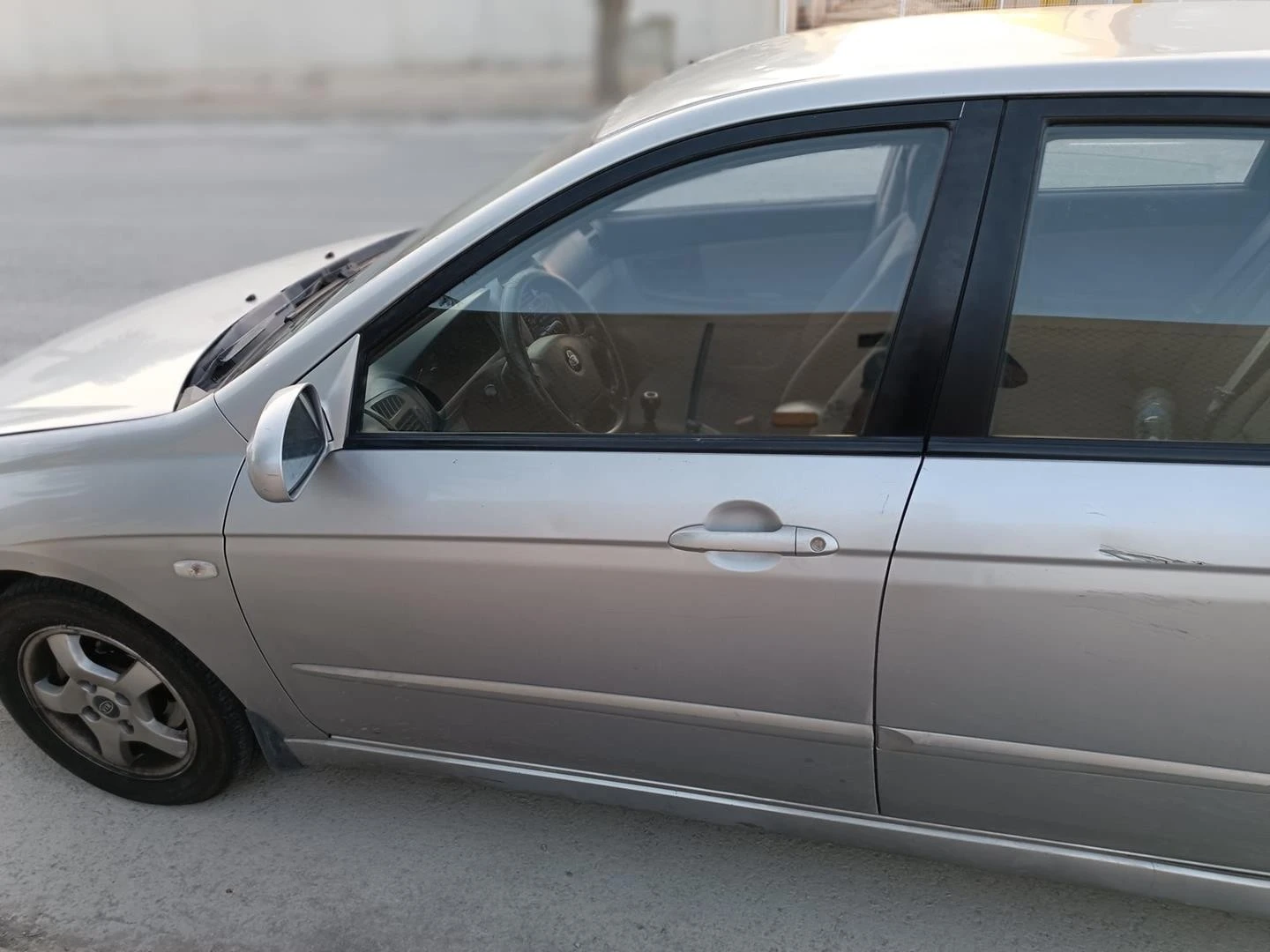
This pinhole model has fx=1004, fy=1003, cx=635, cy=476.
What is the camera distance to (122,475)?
6.59 feet

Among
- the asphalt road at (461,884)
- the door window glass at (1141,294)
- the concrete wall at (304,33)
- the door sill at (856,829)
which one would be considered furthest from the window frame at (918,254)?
the concrete wall at (304,33)

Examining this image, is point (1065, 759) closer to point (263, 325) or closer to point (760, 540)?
point (760, 540)

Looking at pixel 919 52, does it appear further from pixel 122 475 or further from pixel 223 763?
pixel 223 763

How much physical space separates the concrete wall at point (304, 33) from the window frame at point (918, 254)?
41.0 ft

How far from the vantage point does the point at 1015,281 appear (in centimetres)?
168

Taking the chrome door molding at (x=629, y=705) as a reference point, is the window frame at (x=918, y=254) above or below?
above

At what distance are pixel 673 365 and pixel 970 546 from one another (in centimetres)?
72

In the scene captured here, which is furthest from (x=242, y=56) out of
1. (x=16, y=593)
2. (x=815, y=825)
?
(x=815, y=825)

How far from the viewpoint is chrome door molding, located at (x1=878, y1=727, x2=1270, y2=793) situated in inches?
65.4

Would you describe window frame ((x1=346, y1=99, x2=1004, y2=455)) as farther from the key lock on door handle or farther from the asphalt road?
the asphalt road

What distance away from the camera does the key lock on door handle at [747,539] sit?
1672 millimetres

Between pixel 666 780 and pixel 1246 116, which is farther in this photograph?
pixel 666 780

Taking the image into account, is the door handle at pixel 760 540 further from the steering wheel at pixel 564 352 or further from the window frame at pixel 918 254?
the steering wheel at pixel 564 352

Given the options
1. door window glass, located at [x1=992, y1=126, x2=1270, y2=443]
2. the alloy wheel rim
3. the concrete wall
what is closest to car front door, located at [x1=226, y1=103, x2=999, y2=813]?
door window glass, located at [x1=992, y1=126, x2=1270, y2=443]
